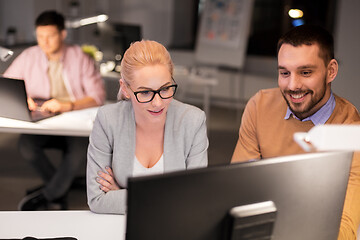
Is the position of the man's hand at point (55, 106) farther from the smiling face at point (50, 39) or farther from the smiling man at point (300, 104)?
the smiling man at point (300, 104)

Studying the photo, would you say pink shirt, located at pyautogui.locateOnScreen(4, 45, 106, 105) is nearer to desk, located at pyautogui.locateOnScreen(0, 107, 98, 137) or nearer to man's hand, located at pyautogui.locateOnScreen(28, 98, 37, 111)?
man's hand, located at pyautogui.locateOnScreen(28, 98, 37, 111)

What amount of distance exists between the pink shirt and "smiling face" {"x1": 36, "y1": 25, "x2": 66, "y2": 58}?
5 cm

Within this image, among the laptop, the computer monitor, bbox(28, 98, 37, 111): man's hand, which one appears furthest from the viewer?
bbox(28, 98, 37, 111): man's hand

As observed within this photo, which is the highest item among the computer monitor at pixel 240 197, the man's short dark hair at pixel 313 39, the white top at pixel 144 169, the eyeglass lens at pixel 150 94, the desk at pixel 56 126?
the man's short dark hair at pixel 313 39

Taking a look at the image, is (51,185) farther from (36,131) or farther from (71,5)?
(71,5)

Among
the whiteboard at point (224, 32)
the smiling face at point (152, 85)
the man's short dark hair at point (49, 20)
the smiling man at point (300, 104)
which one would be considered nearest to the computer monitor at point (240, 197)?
the smiling man at point (300, 104)

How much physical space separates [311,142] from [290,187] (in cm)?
17

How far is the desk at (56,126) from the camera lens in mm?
2617

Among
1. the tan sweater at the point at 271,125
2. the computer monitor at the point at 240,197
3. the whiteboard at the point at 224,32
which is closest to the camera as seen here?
the computer monitor at the point at 240,197

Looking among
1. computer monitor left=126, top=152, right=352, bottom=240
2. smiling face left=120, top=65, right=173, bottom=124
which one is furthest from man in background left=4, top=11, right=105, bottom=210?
computer monitor left=126, top=152, right=352, bottom=240

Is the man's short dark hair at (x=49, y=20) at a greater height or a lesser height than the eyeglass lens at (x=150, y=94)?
greater

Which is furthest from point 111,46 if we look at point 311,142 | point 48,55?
point 311,142

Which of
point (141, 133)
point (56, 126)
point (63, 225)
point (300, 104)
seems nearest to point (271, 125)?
point (300, 104)

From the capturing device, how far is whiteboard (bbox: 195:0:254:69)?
6.16 metres
